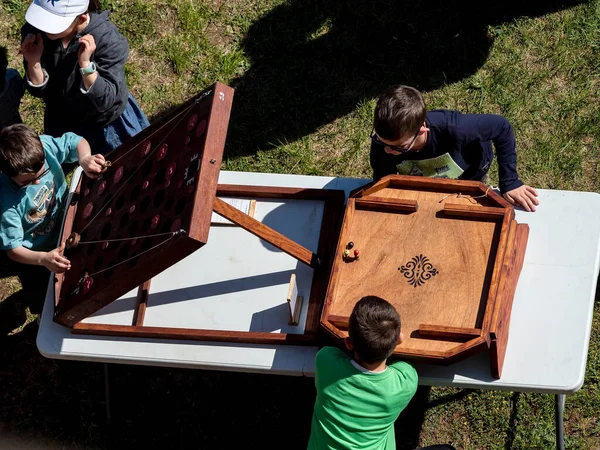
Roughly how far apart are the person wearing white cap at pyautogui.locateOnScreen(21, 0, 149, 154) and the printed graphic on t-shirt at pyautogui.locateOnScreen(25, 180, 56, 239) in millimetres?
436

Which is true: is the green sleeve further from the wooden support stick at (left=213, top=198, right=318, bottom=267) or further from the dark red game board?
the dark red game board

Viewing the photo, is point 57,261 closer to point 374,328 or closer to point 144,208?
point 144,208

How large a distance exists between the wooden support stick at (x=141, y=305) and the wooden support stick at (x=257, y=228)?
1.48 feet

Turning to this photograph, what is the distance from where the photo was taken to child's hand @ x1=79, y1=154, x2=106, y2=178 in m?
2.85

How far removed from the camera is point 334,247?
2707 mm

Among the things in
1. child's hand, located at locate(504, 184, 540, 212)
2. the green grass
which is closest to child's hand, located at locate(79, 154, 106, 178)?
the green grass

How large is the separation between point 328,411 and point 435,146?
1.04 metres

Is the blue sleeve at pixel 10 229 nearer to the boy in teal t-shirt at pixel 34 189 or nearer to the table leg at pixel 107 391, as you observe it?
the boy in teal t-shirt at pixel 34 189

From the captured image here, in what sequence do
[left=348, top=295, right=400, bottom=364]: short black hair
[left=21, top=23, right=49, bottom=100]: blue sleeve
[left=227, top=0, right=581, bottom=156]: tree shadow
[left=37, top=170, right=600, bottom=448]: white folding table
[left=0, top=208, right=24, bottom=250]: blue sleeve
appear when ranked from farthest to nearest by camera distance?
[left=227, top=0, right=581, bottom=156]: tree shadow, [left=21, top=23, right=49, bottom=100]: blue sleeve, [left=0, top=208, right=24, bottom=250]: blue sleeve, [left=37, top=170, right=600, bottom=448]: white folding table, [left=348, top=295, right=400, bottom=364]: short black hair

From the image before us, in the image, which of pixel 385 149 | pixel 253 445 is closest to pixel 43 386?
pixel 253 445

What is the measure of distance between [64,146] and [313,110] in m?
1.59

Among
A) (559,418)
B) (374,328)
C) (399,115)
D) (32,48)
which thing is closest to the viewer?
(374,328)

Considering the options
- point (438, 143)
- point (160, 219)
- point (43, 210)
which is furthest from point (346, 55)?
point (160, 219)

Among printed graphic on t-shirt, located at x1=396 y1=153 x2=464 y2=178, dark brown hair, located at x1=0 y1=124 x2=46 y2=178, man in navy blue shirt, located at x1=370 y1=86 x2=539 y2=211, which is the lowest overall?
dark brown hair, located at x1=0 y1=124 x2=46 y2=178
